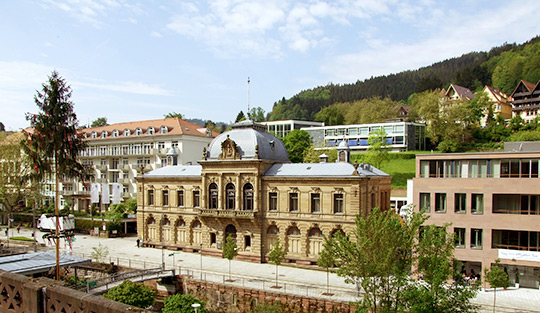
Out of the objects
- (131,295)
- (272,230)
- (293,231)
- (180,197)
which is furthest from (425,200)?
(180,197)

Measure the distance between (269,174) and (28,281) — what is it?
35.7 meters

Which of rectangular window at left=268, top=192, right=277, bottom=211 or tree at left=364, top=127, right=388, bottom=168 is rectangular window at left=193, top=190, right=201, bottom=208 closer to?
rectangular window at left=268, top=192, right=277, bottom=211

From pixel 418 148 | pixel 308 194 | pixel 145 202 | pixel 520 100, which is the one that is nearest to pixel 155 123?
pixel 145 202

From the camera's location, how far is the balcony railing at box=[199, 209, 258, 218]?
5322 cm

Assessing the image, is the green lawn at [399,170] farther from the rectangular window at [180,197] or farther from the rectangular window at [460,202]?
the rectangular window at [180,197]

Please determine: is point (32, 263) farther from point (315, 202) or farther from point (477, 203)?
point (477, 203)

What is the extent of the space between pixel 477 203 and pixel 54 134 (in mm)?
41098

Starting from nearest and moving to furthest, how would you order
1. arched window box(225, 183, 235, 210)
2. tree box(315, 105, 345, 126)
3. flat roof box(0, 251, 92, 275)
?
flat roof box(0, 251, 92, 275), arched window box(225, 183, 235, 210), tree box(315, 105, 345, 126)

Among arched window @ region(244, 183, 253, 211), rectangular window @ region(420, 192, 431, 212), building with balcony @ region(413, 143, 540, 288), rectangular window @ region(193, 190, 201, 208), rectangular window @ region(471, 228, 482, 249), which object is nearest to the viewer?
building with balcony @ region(413, 143, 540, 288)

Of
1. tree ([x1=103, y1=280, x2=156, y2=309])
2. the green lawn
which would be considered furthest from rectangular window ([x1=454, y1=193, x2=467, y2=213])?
the green lawn

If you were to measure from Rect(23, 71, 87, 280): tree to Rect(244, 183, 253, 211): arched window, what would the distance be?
63.3 ft

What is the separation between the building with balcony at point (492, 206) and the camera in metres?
39.7

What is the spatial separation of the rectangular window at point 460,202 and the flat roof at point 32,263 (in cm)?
3586

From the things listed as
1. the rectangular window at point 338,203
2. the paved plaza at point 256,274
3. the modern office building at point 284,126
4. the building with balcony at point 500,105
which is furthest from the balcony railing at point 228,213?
the building with balcony at point 500,105
